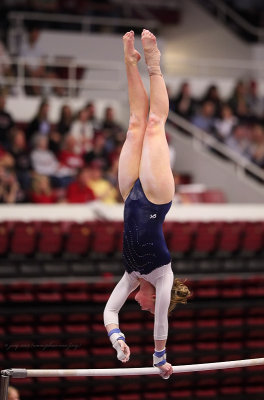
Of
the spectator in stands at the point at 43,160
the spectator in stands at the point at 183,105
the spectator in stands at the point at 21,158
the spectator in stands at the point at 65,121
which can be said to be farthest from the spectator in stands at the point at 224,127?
the spectator in stands at the point at 21,158

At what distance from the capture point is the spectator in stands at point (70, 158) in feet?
29.3

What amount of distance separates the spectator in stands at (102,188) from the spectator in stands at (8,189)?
0.91 meters

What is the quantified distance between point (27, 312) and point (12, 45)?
6.19 m

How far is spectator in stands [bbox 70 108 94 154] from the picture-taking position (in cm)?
934

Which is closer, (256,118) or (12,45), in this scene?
(256,118)

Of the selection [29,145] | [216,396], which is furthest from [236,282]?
[29,145]

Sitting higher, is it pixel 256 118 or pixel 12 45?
pixel 12 45

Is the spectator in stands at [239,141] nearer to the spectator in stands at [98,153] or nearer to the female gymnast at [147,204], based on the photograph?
the spectator in stands at [98,153]

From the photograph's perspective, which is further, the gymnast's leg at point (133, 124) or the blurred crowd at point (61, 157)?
the blurred crowd at point (61, 157)

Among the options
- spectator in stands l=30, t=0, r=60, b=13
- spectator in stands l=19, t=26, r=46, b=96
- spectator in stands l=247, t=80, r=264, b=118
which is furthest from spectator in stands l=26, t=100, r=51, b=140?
spectator in stands l=30, t=0, r=60, b=13

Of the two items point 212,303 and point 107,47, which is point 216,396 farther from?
point 107,47

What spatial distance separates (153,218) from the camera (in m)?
3.78

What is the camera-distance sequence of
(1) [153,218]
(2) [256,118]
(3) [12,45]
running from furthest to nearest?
1. (3) [12,45]
2. (2) [256,118]
3. (1) [153,218]

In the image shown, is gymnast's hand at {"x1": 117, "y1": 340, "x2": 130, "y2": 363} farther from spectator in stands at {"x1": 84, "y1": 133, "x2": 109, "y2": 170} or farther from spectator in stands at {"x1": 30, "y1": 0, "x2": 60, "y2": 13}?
spectator in stands at {"x1": 30, "y1": 0, "x2": 60, "y2": 13}
